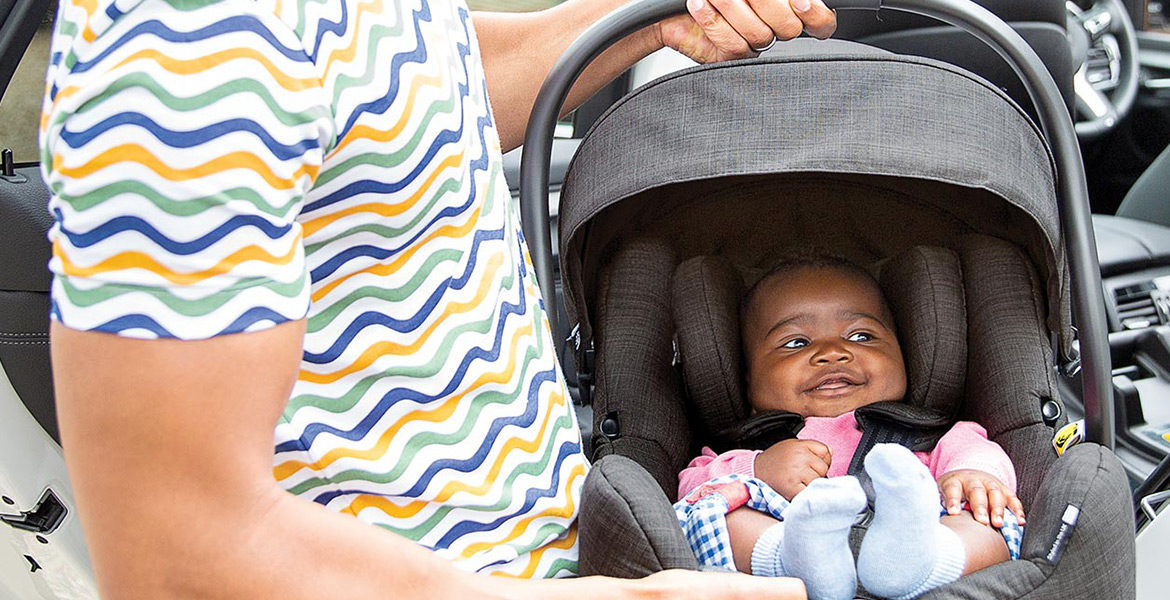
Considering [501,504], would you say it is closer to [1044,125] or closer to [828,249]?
[1044,125]

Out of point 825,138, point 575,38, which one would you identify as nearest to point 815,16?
point 825,138

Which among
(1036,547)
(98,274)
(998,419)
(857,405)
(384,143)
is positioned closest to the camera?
(98,274)

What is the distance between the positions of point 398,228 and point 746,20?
30.2 inches

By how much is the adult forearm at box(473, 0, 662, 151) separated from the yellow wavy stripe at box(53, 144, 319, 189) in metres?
0.87

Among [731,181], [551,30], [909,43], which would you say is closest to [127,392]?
[551,30]

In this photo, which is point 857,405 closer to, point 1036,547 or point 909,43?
point 1036,547

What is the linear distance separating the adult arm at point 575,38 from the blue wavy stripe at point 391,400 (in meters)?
0.65

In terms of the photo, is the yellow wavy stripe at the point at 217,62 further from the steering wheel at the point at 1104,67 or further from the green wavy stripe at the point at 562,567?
the steering wheel at the point at 1104,67

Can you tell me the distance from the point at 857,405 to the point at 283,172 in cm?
146

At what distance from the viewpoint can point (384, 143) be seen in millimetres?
859

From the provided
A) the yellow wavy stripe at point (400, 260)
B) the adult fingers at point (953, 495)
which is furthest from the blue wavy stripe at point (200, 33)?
the adult fingers at point (953, 495)

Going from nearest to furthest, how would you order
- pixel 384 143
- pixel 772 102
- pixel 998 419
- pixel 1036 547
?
pixel 384 143 → pixel 1036 547 → pixel 772 102 → pixel 998 419

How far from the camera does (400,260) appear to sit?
0.94 meters

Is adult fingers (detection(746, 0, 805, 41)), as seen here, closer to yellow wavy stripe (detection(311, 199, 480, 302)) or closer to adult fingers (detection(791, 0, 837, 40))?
adult fingers (detection(791, 0, 837, 40))
